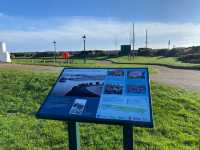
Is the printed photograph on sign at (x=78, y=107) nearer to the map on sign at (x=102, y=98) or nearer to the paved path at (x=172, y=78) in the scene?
the map on sign at (x=102, y=98)

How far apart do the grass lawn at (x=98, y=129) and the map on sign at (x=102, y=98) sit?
156 cm

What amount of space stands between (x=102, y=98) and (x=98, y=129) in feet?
8.23

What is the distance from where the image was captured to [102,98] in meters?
4.29

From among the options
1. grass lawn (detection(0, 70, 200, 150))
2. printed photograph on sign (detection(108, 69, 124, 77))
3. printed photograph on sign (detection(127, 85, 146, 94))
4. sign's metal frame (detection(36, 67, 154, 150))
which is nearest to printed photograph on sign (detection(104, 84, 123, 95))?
printed photograph on sign (detection(127, 85, 146, 94))

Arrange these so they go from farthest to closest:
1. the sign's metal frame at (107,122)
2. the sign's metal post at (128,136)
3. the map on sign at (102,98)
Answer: the sign's metal post at (128,136) < the map on sign at (102,98) < the sign's metal frame at (107,122)

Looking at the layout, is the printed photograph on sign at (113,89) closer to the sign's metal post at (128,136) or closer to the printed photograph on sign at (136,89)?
the printed photograph on sign at (136,89)

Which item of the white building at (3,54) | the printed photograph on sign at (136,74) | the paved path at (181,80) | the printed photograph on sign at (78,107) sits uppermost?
the printed photograph on sign at (136,74)

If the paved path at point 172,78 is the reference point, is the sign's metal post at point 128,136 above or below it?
above

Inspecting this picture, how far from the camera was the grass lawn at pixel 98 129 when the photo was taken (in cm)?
592

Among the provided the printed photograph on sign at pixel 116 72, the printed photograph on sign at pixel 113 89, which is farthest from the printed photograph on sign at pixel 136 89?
the printed photograph on sign at pixel 116 72

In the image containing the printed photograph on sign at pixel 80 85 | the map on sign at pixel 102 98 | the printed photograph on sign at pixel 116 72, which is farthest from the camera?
the printed photograph on sign at pixel 116 72

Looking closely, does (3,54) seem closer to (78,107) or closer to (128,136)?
(78,107)

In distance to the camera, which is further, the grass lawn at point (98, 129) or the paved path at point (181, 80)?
the paved path at point (181, 80)

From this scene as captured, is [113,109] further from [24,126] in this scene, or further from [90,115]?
[24,126]
